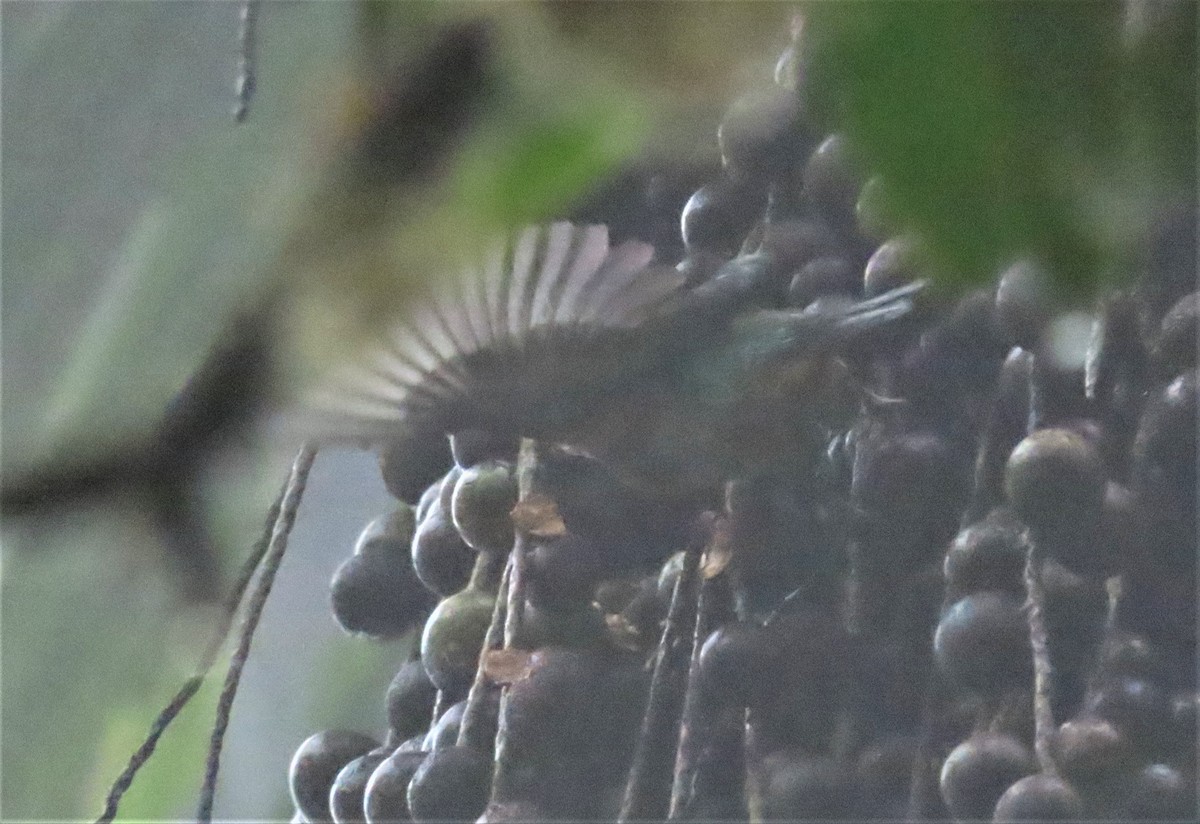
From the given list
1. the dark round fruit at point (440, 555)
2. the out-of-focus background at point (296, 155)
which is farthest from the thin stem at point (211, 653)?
the dark round fruit at point (440, 555)

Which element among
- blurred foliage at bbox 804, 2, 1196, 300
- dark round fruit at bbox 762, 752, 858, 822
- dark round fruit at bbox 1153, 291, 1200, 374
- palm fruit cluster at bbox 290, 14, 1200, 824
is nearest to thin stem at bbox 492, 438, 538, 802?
palm fruit cluster at bbox 290, 14, 1200, 824

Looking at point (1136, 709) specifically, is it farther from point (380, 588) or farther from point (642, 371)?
point (380, 588)

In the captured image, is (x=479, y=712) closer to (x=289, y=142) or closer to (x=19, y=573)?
(x=19, y=573)

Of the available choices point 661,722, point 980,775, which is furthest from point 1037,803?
point 661,722

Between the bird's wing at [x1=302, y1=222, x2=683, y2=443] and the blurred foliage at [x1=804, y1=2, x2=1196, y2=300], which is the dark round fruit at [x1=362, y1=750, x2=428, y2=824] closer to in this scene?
the bird's wing at [x1=302, y1=222, x2=683, y2=443]

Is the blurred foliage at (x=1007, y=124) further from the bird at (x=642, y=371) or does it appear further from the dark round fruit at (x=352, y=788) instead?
the dark round fruit at (x=352, y=788)
